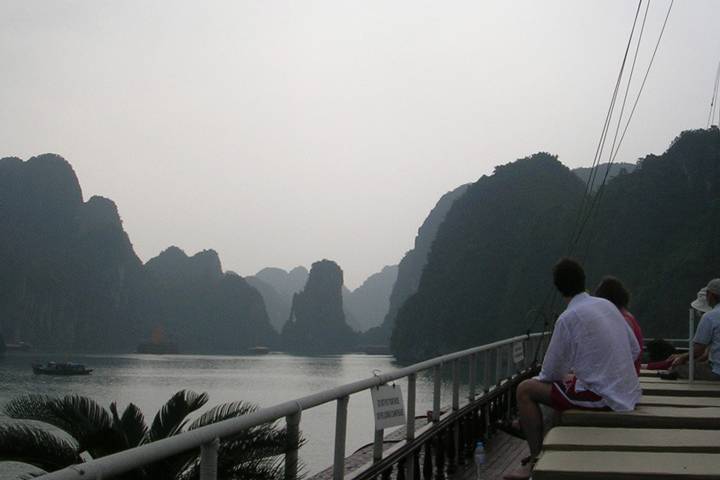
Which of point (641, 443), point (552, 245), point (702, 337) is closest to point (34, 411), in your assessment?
point (641, 443)

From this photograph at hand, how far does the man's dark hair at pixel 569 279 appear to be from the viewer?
15.8 feet

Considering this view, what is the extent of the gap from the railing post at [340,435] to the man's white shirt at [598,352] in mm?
1130

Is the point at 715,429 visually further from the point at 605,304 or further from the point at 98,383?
the point at 98,383

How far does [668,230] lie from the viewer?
107812 millimetres

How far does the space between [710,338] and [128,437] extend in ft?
13.5

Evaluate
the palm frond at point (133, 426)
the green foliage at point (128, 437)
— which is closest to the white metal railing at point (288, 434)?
the green foliage at point (128, 437)

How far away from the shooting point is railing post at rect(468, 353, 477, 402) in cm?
828

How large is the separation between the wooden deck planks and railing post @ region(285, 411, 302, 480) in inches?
43.8

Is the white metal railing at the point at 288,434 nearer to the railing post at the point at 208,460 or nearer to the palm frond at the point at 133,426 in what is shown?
the railing post at the point at 208,460

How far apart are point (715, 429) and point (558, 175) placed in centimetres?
15582

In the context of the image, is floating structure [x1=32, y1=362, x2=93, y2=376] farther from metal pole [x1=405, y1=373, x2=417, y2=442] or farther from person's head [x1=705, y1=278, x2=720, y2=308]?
person's head [x1=705, y1=278, x2=720, y2=308]

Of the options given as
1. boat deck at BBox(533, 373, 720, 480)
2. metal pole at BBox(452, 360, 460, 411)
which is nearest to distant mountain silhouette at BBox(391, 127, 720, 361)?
metal pole at BBox(452, 360, 460, 411)

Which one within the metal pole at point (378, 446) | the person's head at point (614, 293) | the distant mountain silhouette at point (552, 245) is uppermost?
the distant mountain silhouette at point (552, 245)

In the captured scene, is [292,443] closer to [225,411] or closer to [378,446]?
[378,446]
